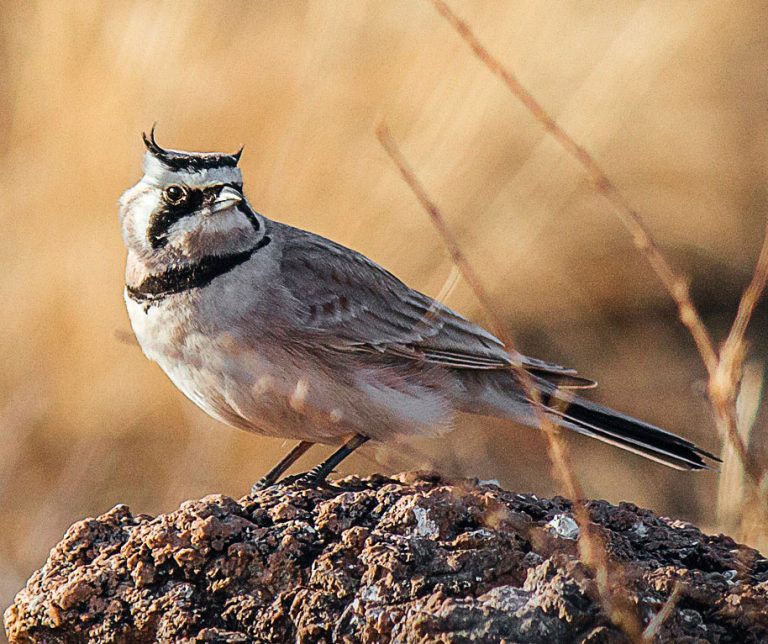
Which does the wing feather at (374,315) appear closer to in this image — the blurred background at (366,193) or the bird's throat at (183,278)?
the bird's throat at (183,278)

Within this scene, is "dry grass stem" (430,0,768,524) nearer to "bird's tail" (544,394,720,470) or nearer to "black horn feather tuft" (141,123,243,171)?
"black horn feather tuft" (141,123,243,171)

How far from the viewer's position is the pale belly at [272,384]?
4797mm

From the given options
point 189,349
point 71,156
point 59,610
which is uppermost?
point 71,156

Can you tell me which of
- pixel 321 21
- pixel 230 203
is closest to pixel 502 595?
pixel 230 203

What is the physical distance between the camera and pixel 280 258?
537cm

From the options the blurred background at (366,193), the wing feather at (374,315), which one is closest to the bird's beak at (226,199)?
the wing feather at (374,315)

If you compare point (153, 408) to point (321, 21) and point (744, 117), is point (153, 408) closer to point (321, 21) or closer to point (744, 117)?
point (321, 21)

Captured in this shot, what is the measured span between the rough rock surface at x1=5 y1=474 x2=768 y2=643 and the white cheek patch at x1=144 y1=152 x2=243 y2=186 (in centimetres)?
151

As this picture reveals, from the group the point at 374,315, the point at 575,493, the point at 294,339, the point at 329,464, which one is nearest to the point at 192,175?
the point at 294,339

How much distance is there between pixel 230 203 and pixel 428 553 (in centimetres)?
192

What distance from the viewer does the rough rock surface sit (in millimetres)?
3146

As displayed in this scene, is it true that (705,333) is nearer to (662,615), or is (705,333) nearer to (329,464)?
(662,615)

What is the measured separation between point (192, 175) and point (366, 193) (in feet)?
12.7

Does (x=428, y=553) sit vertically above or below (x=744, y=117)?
below
